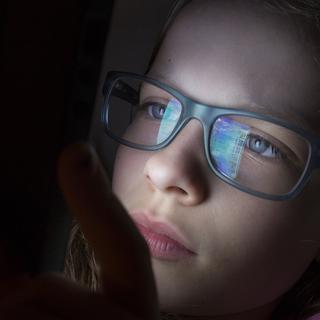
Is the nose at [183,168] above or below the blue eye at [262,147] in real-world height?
below

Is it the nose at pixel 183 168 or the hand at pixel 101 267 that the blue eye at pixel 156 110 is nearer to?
the nose at pixel 183 168

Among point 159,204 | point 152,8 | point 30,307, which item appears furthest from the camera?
point 152,8

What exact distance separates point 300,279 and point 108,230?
1.20ft

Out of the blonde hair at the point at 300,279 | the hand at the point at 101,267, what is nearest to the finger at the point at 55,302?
the hand at the point at 101,267

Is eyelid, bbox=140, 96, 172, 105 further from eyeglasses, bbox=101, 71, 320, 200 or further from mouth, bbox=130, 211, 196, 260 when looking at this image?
mouth, bbox=130, 211, 196, 260

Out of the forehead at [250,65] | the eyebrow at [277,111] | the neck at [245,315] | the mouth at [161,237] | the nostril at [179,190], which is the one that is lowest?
the neck at [245,315]

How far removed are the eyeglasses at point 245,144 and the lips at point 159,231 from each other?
2.2 inches

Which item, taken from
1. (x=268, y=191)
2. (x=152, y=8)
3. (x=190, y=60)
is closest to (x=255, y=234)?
(x=268, y=191)

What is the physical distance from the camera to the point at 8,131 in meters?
0.30

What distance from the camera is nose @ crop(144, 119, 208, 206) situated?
1.47 ft

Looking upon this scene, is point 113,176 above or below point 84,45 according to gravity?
below

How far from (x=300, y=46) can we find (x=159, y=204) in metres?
0.18

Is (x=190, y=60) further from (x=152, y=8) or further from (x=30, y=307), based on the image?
(x=30, y=307)

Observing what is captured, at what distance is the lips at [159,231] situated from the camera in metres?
0.46
